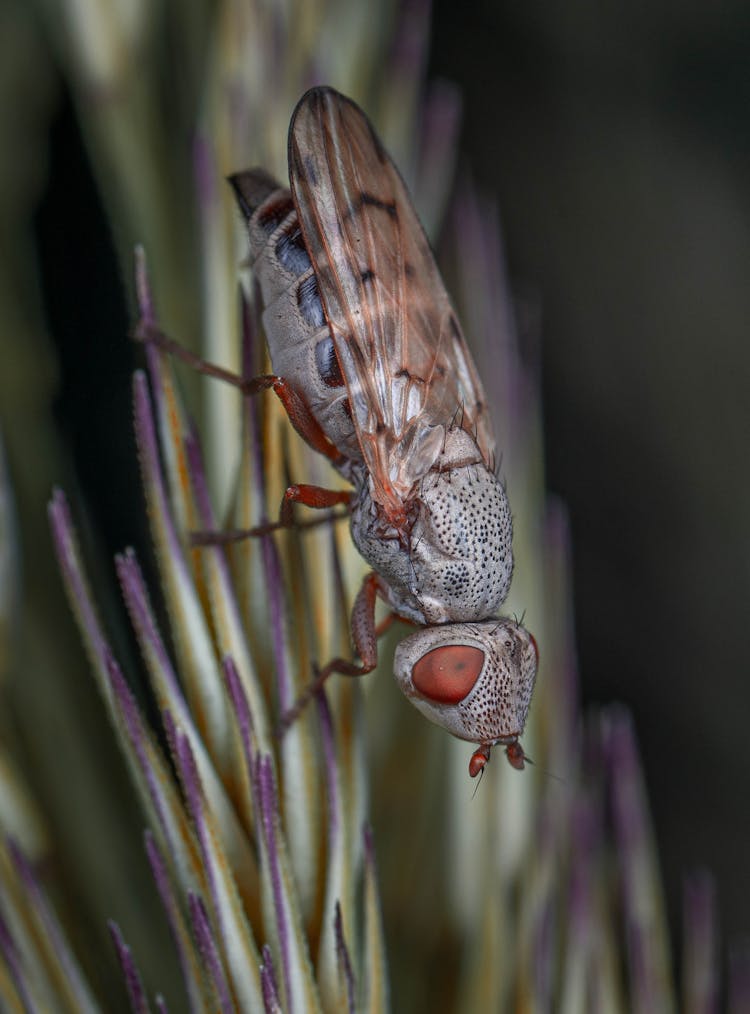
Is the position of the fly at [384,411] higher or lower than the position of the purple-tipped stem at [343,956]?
higher

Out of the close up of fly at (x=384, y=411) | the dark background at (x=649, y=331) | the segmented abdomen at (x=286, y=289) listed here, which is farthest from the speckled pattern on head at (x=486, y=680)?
the dark background at (x=649, y=331)

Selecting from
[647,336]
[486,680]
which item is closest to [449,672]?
[486,680]

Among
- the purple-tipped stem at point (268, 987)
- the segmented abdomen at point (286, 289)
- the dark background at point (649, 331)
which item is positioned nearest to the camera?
the purple-tipped stem at point (268, 987)

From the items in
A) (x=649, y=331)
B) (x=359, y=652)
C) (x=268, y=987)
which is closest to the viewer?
(x=268, y=987)

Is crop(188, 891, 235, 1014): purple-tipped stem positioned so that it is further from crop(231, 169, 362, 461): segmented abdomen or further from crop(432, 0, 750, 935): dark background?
crop(432, 0, 750, 935): dark background

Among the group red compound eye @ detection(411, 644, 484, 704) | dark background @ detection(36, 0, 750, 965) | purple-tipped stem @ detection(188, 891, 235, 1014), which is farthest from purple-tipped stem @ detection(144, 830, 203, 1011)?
dark background @ detection(36, 0, 750, 965)

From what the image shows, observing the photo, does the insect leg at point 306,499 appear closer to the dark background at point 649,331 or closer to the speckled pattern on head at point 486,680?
the speckled pattern on head at point 486,680

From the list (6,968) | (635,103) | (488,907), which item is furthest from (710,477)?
(6,968)

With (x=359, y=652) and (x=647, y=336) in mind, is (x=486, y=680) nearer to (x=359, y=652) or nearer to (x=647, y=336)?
(x=359, y=652)
